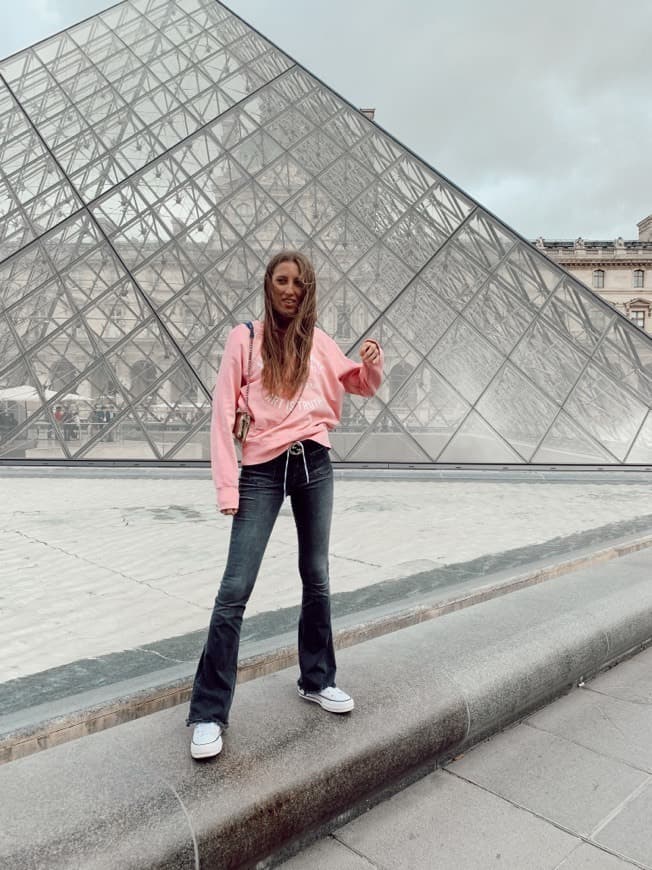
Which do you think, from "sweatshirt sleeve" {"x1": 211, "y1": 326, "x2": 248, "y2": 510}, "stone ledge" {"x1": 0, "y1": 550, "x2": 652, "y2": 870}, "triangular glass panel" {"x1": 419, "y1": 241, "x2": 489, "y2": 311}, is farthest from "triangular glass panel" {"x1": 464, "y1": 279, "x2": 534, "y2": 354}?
"sweatshirt sleeve" {"x1": 211, "y1": 326, "x2": 248, "y2": 510}

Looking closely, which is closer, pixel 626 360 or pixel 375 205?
pixel 626 360

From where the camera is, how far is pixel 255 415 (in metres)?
1.89

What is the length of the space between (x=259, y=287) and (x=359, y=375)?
9.23 m

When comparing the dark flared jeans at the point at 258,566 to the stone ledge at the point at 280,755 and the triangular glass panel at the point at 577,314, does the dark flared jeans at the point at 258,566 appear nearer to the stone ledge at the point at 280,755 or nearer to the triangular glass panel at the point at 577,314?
the stone ledge at the point at 280,755

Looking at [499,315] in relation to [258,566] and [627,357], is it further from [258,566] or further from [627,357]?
[258,566]

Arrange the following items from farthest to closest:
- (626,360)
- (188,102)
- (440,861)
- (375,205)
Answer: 1. (188,102)
2. (375,205)
3. (626,360)
4. (440,861)

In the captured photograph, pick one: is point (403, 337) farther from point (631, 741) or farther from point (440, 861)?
point (440, 861)

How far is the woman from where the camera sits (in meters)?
1.82

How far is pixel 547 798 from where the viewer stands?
6.35 ft

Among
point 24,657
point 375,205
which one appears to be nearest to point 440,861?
point 24,657

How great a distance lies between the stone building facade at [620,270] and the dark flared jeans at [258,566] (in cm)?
5391

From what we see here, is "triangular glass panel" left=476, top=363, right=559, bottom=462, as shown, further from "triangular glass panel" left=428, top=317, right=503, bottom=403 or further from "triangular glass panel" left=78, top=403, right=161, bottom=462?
"triangular glass panel" left=78, top=403, right=161, bottom=462

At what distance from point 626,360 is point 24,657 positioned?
33.1 feet

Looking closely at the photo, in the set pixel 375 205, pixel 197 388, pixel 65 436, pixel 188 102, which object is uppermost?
pixel 188 102
